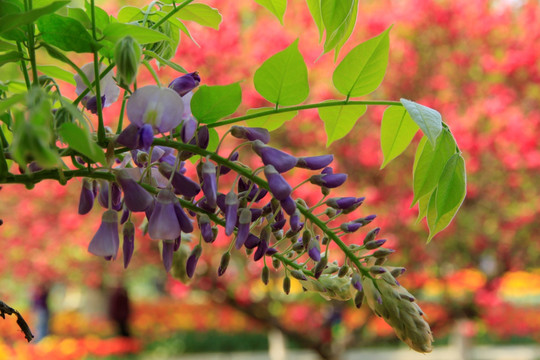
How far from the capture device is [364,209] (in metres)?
5.45

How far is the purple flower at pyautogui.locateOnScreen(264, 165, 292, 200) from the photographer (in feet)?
1.58

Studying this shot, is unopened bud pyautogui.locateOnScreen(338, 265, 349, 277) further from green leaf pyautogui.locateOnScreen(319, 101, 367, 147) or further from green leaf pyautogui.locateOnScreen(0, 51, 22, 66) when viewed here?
green leaf pyautogui.locateOnScreen(0, 51, 22, 66)

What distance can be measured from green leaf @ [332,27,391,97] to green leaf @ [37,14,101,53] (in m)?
0.23

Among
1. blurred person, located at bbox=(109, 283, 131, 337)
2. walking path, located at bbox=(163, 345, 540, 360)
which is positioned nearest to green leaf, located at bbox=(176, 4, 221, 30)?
walking path, located at bbox=(163, 345, 540, 360)

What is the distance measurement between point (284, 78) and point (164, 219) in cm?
17

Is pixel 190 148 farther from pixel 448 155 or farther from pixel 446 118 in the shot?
pixel 446 118

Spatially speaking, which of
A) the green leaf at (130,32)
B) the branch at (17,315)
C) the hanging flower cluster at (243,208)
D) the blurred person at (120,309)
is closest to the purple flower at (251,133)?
the hanging flower cluster at (243,208)

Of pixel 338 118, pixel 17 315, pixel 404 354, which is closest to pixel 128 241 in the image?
pixel 17 315

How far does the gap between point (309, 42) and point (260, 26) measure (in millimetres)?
517

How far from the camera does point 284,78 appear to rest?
0.57 meters

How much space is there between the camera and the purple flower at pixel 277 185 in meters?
0.48

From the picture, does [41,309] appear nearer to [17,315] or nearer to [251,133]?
[17,315]

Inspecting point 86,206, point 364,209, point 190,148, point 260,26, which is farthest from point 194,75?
point 260,26

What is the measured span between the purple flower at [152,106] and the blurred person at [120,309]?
10856 millimetres
